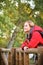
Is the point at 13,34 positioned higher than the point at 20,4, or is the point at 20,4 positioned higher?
the point at 20,4

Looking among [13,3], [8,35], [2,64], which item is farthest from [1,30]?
[2,64]

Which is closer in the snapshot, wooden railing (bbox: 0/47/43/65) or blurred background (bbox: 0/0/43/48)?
wooden railing (bbox: 0/47/43/65)

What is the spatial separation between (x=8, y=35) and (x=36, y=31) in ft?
37.6

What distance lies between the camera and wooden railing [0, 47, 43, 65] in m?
2.24

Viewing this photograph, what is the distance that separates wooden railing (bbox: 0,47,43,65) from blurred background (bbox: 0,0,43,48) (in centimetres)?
827

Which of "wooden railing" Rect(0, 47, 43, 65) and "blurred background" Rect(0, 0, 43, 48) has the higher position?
"wooden railing" Rect(0, 47, 43, 65)

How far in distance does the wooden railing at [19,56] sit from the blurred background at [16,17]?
8.27m

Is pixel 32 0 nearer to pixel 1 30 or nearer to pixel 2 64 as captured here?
pixel 1 30

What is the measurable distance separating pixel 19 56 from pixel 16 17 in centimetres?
1059

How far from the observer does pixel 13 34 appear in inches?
555

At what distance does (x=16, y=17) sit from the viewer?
46.6ft

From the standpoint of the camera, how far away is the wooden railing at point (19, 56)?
2.24 meters

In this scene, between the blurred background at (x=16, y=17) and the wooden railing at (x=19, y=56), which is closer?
the wooden railing at (x=19, y=56)

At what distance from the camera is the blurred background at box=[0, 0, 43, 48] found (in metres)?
13.6
